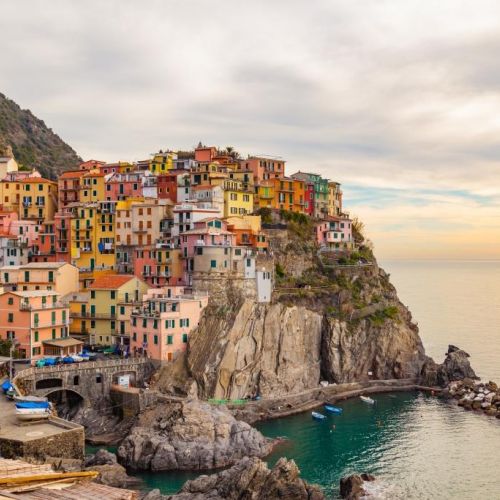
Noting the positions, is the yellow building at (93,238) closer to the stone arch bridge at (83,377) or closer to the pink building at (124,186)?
the pink building at (124,186)

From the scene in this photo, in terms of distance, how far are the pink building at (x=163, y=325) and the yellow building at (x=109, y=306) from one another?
3.38 meters

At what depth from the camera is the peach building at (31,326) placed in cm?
6944

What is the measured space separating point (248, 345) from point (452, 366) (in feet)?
90.2

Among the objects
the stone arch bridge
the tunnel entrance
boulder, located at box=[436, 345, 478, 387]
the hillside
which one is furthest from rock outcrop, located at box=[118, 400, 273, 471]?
the hillside

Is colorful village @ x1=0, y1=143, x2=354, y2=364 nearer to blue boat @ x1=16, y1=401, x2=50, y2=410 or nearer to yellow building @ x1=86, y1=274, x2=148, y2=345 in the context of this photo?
yellow building @ x1=86, y1=274, x2=148, y2=345

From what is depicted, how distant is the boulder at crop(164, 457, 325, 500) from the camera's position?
4603 centimetres

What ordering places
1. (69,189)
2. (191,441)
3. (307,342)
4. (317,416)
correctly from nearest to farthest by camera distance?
(191,441) < (317,416) < (307,342) < (69,189)

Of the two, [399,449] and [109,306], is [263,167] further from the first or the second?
[399,449]

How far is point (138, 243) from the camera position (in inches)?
3415

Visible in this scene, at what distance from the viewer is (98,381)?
66.2 metres

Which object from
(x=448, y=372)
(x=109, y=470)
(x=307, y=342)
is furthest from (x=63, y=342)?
(x=448, y=372)

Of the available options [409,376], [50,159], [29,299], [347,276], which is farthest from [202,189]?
[50,159]

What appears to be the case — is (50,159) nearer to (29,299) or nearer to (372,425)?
(29,299)

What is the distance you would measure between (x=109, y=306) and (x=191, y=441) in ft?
78.5
